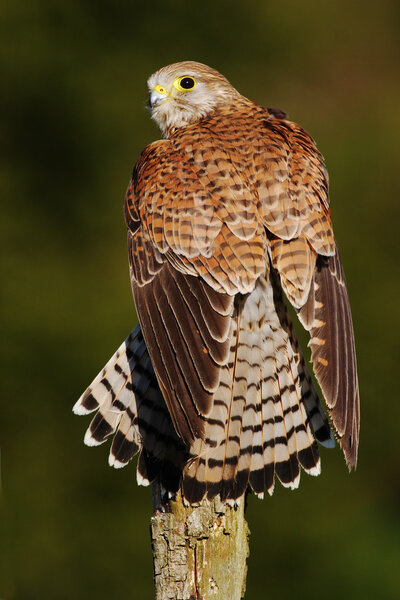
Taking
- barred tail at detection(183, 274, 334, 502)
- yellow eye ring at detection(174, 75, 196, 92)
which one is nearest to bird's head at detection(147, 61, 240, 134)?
yellow eye ring at detection(174, 75, 196, 92)

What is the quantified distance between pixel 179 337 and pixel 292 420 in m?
0.57

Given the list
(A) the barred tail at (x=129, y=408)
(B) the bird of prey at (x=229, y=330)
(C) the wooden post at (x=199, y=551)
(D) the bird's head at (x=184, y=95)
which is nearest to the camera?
(C) the wooden post at (x=199, y=551)

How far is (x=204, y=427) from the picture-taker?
2.44 m

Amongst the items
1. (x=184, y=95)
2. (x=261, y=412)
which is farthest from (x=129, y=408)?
(x=184, y=95)

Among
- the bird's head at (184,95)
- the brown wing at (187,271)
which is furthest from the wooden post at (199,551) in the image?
the bird's head at (184,95)

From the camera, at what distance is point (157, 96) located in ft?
12.2

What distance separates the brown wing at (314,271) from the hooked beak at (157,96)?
0.94 m

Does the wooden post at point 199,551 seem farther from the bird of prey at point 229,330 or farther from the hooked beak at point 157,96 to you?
the hooked beak at point 157,96

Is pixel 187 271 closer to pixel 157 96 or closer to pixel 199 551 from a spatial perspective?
pixel 199 551

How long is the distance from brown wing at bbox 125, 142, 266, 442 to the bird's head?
2.47 ft

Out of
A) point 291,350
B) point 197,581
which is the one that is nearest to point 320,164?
point 291,350

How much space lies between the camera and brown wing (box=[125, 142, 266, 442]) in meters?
2.44

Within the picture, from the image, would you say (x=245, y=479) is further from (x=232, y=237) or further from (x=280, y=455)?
(x=232, y=237)

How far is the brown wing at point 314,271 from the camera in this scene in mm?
2600
